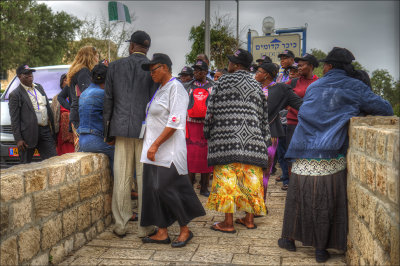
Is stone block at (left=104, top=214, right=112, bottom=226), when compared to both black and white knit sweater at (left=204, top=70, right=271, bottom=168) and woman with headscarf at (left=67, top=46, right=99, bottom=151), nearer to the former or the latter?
woman with headscarf at (left=67, top=46, right=99, bottom=151)

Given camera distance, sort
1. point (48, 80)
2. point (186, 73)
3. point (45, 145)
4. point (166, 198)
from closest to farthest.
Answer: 1. point (166, 198)
2. point (45, 145)
3. point (186, 73)
4. point (48, 80)

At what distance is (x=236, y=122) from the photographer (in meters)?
4.43

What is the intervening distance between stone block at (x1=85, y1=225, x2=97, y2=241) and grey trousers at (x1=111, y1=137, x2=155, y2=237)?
0.22 metres

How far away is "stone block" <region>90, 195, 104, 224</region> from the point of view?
437cm

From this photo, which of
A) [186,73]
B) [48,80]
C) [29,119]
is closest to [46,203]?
[29,119]

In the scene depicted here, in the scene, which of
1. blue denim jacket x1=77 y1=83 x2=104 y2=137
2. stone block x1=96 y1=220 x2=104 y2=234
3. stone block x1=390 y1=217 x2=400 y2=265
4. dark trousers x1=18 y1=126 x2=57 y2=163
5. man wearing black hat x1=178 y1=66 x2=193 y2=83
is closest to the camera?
stone block x1=390 y1=217 x2=400 y2=265

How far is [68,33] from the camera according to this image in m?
32.7

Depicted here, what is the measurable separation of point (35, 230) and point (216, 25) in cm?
1729

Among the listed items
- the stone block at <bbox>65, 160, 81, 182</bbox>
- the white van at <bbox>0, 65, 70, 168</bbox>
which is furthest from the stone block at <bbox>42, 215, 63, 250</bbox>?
the white van at <bbox>0, 65, 70, 168</bbox>

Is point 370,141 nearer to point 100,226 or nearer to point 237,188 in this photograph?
point 237,188

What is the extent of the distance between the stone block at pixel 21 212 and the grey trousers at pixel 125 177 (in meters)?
1.29

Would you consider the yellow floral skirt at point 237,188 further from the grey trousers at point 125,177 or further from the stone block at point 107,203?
the stone block at point 107,203

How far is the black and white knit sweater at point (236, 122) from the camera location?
173 inches

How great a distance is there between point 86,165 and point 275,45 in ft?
31.6
